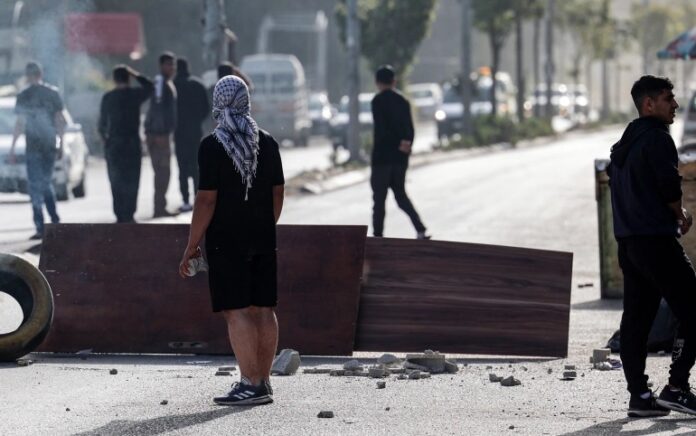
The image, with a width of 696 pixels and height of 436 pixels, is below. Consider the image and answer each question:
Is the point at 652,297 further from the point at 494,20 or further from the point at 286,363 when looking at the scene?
the point at 494,20

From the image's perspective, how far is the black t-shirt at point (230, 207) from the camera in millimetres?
7883

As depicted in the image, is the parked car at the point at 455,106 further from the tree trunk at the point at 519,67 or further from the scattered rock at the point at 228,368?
the scattered rock at the point at 228,368

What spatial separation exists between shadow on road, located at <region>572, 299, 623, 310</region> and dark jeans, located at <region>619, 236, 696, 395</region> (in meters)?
4.63

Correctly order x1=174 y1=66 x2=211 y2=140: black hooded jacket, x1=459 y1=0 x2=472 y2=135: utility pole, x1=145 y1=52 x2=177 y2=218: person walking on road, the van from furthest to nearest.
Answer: the van → x1=459 y1=0 x2=472 y2=135: utility pole → x1=174 y1=66 x2=211 y2=140: black hooded jacket → x1=145 y1=52 x2=177 y2=218: person walking on road

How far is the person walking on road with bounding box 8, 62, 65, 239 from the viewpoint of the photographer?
16.6m

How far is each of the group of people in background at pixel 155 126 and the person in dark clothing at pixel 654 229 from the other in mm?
9575

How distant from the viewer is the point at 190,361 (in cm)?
964

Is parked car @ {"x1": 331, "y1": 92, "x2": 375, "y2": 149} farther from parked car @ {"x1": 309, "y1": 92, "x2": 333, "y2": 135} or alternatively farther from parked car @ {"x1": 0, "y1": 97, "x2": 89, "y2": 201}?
parked car @ {"x1": 0, "y1": 97, "x2": 89, "y2": 201}

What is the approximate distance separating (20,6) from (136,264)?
3208 cm

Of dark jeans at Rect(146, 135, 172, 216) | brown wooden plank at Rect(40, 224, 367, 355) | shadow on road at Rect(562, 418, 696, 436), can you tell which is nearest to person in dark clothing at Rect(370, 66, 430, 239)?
dark jeans at Rect(146, 135, 172, 216)

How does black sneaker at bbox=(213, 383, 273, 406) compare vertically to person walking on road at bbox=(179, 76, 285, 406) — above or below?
below

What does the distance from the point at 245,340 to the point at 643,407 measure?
6.17 ft

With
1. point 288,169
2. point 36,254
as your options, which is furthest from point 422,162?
point 36,254

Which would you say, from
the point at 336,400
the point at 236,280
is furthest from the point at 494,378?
the point at 236,280
